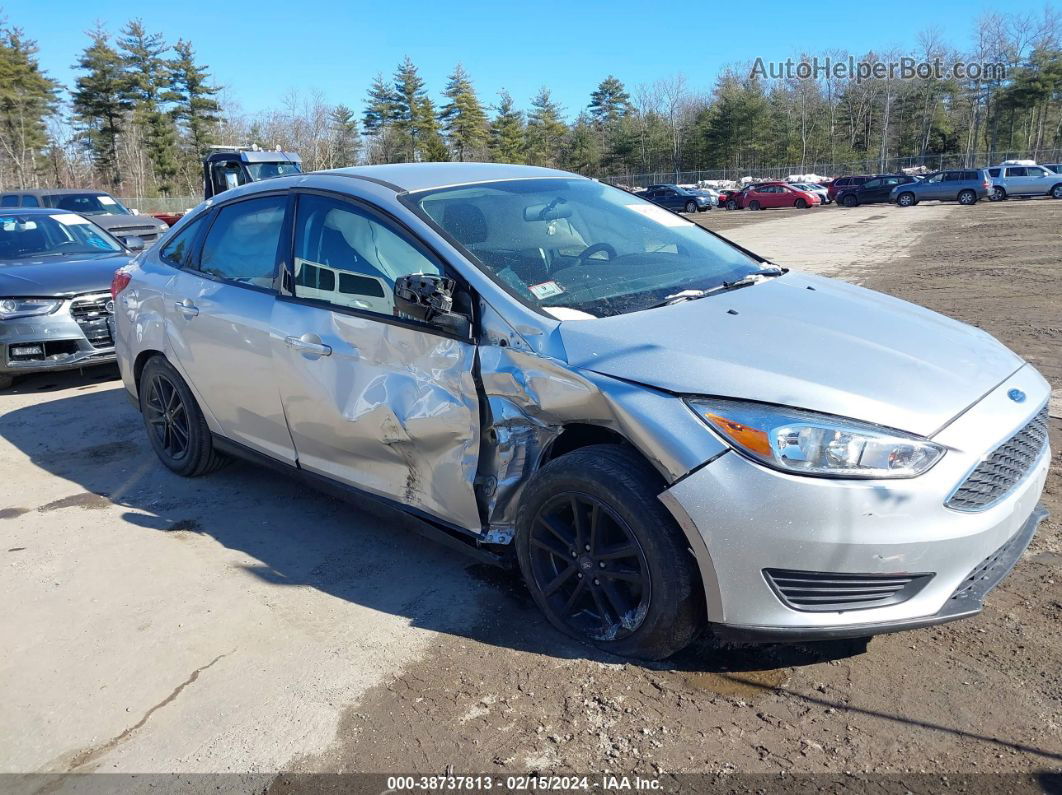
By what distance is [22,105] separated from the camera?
5200 centimetres

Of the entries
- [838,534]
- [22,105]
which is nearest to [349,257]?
[838,534]

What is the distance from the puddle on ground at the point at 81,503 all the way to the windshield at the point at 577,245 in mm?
2680

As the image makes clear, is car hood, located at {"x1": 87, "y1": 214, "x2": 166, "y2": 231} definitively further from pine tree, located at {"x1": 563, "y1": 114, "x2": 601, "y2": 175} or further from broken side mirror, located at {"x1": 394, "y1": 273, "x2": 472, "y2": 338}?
pine tree, located at {"x1": 563, "y1": 114, "x2": 601, "y2": 175}

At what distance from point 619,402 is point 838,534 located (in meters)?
0.77

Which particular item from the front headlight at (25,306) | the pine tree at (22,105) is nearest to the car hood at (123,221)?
the front headlight at (25,306)

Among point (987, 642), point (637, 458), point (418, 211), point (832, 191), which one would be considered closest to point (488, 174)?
point (418, 211)

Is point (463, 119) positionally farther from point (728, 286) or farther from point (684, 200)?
point (728, 286)

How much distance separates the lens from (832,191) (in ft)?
143

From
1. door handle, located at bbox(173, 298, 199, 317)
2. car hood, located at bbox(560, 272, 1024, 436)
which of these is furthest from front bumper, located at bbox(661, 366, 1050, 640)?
door handle, located at bbox(173, 298, 199, 317)

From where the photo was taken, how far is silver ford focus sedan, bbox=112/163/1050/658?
246cm

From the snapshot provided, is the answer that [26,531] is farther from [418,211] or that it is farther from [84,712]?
[418,211]

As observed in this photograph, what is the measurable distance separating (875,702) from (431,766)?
141cm

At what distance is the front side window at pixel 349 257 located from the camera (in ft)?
11.3

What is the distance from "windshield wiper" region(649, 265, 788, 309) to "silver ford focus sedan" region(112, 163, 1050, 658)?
0.7 inches
